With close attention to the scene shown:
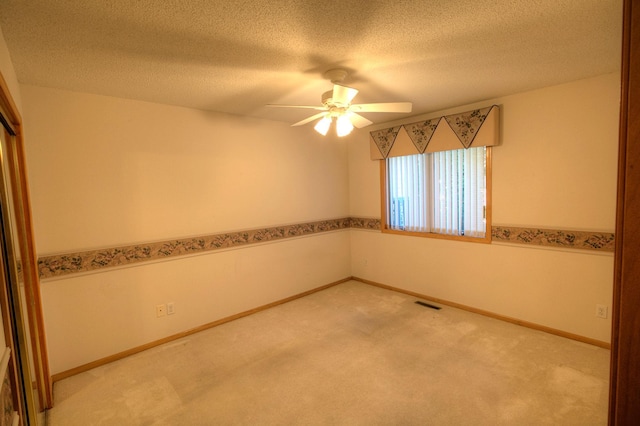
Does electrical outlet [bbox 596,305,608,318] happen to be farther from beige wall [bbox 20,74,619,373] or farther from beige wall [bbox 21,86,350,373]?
beige wall [bbox 21,86,350,373]

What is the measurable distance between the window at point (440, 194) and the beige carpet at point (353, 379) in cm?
107

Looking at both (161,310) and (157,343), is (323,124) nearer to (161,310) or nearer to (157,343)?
(161,310)

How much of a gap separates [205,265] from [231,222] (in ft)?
1.78

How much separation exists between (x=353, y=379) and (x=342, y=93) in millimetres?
2112

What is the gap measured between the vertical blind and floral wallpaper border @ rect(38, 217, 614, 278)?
0.36 m

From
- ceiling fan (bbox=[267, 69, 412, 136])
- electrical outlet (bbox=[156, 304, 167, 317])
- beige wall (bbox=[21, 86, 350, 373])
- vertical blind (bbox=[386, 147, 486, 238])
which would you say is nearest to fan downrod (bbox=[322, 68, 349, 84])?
ceiling fan (bbox=[267, 69, 412, 136])

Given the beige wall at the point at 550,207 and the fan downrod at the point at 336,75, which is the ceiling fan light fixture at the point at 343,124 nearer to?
the fan downrod at the point at 336,75

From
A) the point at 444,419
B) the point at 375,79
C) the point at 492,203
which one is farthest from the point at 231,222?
the point at 492,203

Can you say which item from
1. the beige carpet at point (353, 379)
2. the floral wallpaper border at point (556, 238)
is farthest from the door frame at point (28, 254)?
the floral wallpaper border at point (556, 238)

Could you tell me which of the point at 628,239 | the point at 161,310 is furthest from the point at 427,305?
the point at 628,239

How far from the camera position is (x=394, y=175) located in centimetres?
423

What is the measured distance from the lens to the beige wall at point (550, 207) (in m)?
2.63

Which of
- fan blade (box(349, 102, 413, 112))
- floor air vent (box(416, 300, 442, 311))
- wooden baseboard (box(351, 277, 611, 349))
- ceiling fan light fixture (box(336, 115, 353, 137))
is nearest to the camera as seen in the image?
fan blade (box(349, 102, 413, 112))

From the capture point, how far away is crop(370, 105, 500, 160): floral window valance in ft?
10.4
